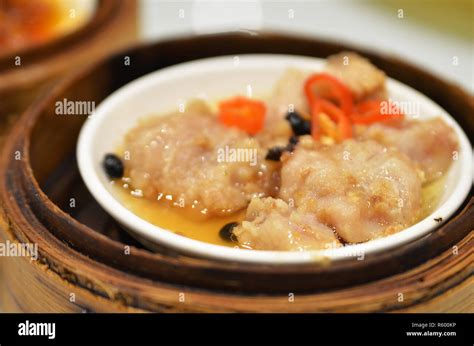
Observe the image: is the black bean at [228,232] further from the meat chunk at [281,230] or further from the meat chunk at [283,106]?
the meat chunk at [283,106]

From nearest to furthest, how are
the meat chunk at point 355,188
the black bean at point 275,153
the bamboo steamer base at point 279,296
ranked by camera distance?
1. the bamboo steamer base at point 279,296
2. the meat chunk at point 355,188
3. the black bean at point 275,153

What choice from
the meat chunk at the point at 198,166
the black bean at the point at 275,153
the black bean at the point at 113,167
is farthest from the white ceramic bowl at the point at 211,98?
the black bean at the point at 275,153

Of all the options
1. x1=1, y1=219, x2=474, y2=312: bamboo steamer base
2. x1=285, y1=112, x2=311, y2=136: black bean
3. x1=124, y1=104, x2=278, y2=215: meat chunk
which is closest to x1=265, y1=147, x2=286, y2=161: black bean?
x1=124, y1=104, x2=278, y2=215: meat chunk

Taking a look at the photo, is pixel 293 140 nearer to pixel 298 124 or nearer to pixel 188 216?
pixel 298 124

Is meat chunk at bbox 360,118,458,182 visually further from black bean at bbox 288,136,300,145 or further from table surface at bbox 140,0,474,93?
table surface at bbox 140,0,474,93
